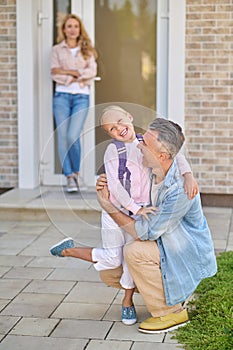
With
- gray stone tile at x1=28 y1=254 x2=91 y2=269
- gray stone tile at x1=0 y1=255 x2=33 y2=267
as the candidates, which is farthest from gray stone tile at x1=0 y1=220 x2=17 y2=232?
gray stone tile at x1=28 y1=254 x2=91 y2=269

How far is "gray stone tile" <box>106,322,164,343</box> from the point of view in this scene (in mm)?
4070

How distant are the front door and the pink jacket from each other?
1.14 feet

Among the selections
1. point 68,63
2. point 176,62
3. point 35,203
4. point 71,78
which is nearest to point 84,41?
point 68,63

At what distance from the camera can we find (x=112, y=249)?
4.18 m

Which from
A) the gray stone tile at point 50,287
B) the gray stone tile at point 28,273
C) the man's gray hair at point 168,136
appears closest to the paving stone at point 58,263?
the gray stone tile at point 28,273

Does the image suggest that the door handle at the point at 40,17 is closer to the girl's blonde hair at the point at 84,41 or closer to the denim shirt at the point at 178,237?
the girl's blonde hair at the point at 84,41

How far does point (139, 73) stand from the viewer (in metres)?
7.80

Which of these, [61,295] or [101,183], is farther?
[61,295]

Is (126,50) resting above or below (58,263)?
above

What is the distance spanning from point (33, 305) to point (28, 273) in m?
0.73

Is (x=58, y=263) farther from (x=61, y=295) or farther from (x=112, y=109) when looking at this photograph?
(x=112, y=109)

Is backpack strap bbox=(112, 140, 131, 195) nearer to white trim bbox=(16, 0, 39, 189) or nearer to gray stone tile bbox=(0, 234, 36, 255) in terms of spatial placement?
gray stone tile bbox=(0, 234, 36, 255)

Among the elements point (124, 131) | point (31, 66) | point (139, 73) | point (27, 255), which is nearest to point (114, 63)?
point (139, 73)

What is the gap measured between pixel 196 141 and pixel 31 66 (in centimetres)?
179
